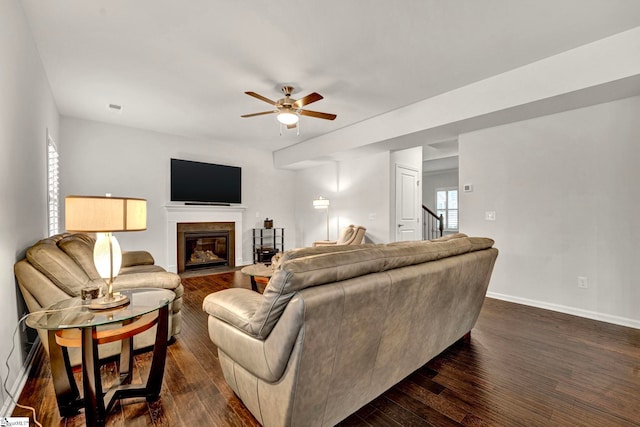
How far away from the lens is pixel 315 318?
3.91ft

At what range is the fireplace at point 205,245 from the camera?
5605 millimetres

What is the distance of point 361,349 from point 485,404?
3.13 feet

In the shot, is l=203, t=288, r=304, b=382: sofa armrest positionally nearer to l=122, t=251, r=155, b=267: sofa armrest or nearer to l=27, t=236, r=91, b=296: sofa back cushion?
l=27, t=236, r=91, b=296: sofa back cushion

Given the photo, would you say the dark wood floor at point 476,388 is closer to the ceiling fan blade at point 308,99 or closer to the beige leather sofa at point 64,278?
the beige leather sofa at point 64,278

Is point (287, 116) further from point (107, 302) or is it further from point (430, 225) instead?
point (430, 225)

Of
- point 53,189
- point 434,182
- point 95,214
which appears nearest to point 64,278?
point 95,214

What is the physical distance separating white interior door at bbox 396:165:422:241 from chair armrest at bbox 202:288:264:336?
14.3ft

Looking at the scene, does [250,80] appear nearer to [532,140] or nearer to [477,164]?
[477,164]

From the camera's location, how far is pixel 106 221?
160 cm

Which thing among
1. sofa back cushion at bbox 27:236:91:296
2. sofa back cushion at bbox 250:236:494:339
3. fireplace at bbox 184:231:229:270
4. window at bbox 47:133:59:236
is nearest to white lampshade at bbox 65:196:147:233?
sofa back cushion at bbox 27:236:91:296

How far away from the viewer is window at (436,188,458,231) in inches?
373

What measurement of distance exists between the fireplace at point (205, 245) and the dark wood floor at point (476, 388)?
320 cm

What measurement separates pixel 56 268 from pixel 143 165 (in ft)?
12.4

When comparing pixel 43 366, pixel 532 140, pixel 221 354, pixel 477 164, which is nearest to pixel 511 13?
pixel 532 140
